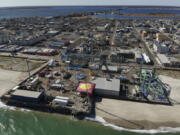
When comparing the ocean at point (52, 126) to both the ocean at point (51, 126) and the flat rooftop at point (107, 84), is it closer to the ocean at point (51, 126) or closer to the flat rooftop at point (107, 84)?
the ocean at point (51, 126)

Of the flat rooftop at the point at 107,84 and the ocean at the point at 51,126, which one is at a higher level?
the flat rooftop at the point at 107,84

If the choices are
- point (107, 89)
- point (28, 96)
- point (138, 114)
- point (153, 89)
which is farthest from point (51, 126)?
point (153, 89)

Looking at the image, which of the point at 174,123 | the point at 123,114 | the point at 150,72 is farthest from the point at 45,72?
the point at 174,123

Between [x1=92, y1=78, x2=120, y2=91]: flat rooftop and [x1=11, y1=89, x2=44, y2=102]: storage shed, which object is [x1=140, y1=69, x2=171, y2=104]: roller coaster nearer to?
[x1=92, y1=78, x2=120, y2=91]: flat rooftop

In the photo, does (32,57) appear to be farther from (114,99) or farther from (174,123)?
(174,123)

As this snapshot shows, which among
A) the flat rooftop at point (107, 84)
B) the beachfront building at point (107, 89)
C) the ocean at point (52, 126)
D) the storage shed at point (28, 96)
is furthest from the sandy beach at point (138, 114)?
the storage shed at point (28, 96)

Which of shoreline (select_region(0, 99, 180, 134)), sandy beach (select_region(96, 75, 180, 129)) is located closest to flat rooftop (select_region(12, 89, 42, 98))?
shoreline (select_region(0, 99, 180, 134))

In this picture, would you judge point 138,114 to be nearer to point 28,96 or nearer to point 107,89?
point 107,89
